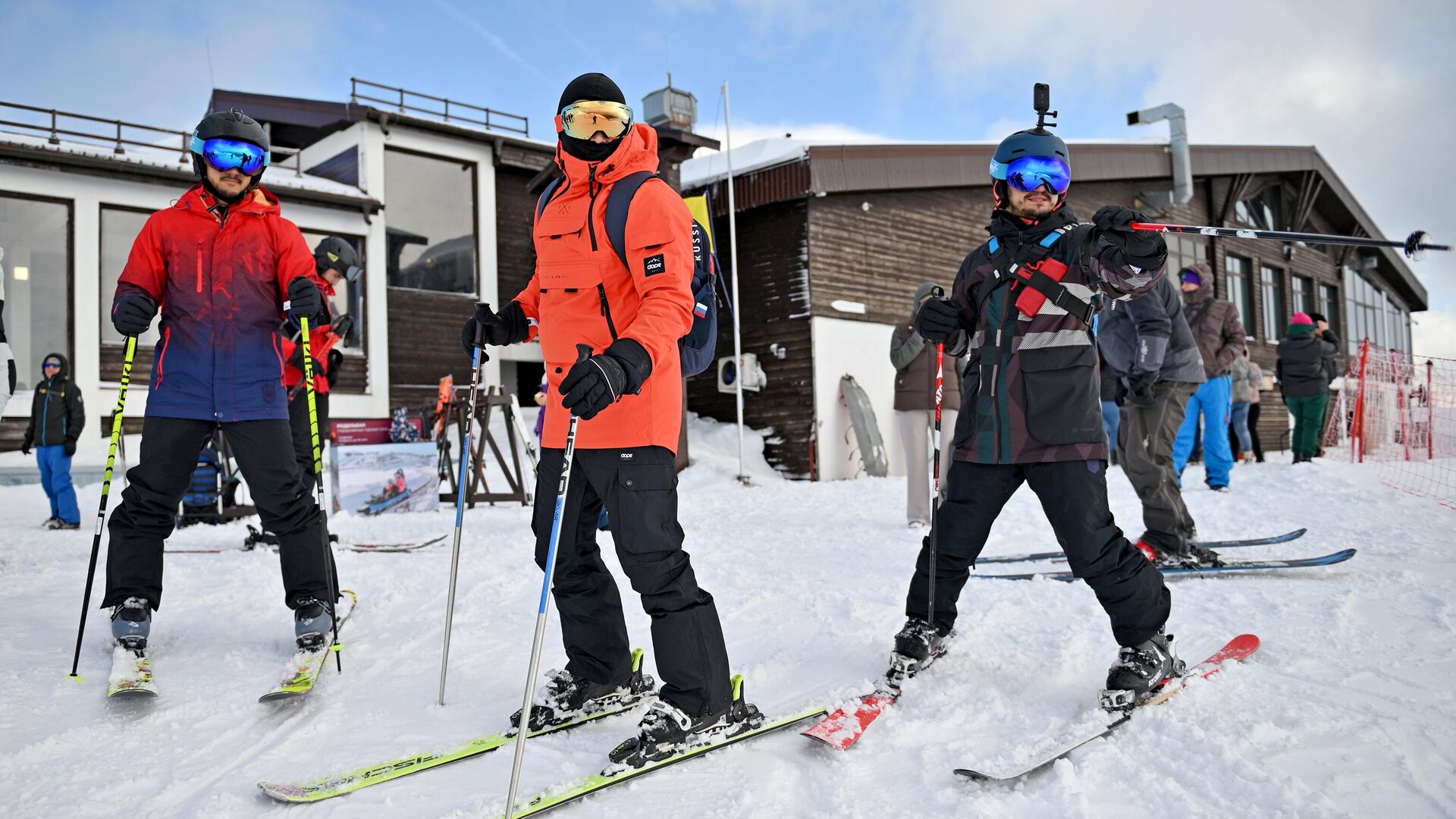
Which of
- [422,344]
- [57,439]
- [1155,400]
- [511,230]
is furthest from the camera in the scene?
[511,230]

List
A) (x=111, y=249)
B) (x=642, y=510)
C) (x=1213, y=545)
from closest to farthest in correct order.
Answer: (x=642, y=510)
(x=1213, y=545)
(x=111, y=249)

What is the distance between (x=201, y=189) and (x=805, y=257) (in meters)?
10.2

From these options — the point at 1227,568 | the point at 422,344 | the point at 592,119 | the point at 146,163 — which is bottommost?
the point at 1227,568

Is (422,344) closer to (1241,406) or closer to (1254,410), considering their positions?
(1241,406)

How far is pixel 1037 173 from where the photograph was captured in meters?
2.97

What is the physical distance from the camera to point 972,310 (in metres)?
3.19

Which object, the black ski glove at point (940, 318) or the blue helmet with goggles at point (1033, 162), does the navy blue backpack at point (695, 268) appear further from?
the blue helmet with goggles at point (1033, 162)

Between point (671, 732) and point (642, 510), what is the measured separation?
24.1 inches

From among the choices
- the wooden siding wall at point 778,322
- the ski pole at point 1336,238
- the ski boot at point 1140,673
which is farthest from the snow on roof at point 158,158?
the ski boot at point 1140,673

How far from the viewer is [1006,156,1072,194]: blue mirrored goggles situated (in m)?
2.97

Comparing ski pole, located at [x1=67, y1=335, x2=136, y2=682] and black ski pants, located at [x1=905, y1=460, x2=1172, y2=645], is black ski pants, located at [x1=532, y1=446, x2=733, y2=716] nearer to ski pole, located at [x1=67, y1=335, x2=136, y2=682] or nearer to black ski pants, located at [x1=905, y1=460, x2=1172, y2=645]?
black ski pants, located at [x1=905, y1=460, x2=1172, y2=645]

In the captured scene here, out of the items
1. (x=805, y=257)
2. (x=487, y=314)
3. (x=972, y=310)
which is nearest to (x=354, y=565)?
(x=487, y=314)

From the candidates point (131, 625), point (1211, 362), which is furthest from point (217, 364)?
point (1211, 362)

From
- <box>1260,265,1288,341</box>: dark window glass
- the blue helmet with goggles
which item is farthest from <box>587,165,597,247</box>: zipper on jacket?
<box>1260,265,1288,341</box>: dark window glass
